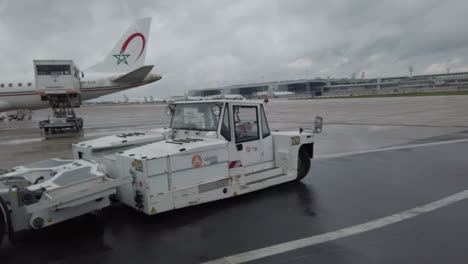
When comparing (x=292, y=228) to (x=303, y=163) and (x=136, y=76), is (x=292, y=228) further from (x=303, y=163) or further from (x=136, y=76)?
(x=136, y=76)

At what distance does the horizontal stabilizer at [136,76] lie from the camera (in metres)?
23.1

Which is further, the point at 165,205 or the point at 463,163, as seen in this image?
the point at 463,163

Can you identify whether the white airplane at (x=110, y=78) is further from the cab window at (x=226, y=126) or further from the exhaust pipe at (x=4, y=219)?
the exhaust pipe at (x=4, y=219)

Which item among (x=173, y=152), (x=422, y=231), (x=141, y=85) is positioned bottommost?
(x=422, y=231)

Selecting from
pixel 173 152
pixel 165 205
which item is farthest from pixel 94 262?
pixel 173 152

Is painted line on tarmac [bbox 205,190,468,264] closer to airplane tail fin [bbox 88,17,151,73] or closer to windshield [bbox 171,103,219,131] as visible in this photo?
windshield [bbox 171,103,219,131]

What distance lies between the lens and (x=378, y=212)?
545 centimetres

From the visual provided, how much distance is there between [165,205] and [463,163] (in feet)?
26.8

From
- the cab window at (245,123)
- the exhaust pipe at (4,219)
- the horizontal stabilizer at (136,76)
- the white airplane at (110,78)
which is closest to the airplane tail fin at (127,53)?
the white airplane at (110,78)

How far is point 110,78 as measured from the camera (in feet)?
79.5

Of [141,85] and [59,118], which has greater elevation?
[141,85]

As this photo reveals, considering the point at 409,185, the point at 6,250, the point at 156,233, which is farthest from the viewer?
the point at 409,185

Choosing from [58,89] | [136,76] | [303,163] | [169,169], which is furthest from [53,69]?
[169,169]

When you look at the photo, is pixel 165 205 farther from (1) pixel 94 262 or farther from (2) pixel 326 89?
(2) pixel 326 89
